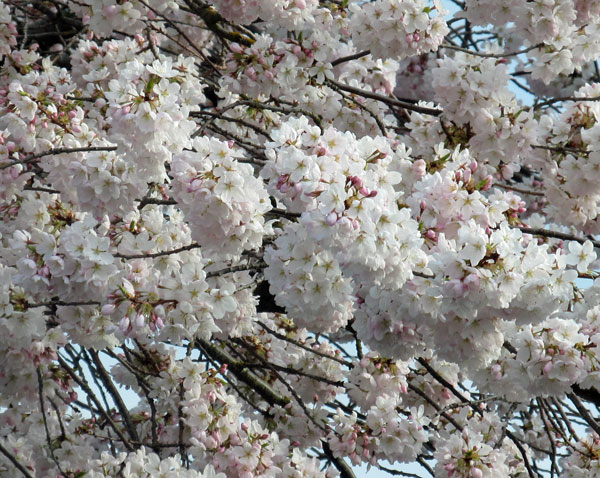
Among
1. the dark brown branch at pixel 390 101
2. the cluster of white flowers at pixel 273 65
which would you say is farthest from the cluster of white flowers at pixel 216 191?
the cluster of white flowers at pixel 273 65

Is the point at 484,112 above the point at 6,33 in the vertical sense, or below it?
below

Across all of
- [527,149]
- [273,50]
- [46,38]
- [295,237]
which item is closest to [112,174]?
[295,237]

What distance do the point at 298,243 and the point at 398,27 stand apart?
198 cm

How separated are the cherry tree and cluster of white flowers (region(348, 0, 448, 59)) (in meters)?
0.01

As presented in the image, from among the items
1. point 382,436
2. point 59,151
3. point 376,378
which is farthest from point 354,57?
point 382,436

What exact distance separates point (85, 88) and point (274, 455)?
7.81 feet

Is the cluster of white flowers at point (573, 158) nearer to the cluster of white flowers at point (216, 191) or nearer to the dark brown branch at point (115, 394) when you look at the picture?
the cluster of white flowers at point (216, 191)

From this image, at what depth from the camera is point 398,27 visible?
4.38 meters

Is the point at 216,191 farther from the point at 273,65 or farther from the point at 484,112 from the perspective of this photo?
the point at 273,65

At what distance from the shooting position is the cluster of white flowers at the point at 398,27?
4344 mm

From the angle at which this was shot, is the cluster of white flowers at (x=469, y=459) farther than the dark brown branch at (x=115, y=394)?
No

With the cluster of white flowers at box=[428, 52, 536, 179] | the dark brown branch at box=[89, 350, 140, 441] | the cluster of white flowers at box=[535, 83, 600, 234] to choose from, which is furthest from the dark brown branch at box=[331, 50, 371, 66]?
the dark brown branch at box=[89, 350, 140, 441]

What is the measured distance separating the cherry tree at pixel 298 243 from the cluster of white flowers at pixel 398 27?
12 millimetres

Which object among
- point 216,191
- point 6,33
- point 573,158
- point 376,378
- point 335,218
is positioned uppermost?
point 6,33
